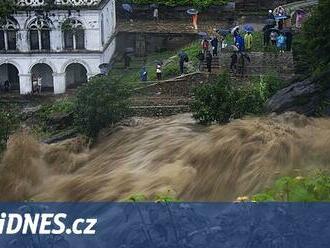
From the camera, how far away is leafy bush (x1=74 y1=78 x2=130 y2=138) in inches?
949

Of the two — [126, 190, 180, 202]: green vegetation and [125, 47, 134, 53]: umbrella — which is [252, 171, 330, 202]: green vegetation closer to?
[126, 190, 180, 202]: green vegetation

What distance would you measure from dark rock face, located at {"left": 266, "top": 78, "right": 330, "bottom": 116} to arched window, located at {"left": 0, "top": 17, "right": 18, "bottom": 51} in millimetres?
16280

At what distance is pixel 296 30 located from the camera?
35719 millimetres

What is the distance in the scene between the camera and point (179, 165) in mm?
15984

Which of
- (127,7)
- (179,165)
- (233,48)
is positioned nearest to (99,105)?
(179,165)

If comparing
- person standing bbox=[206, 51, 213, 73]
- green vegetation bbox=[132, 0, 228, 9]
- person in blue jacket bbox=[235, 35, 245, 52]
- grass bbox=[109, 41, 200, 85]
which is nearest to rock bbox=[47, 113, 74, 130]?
grass bbox=[109, 41, 200, 85]

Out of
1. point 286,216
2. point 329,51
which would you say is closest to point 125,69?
point 329,51

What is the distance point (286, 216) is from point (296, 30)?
24.7 metres

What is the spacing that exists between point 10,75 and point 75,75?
10.7 feet

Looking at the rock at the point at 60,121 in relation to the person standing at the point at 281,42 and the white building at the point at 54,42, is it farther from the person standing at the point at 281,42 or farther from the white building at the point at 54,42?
the person standing at the point at 281,42

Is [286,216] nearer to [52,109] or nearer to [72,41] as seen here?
[52,109]

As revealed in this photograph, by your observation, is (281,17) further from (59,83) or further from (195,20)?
(59,83)

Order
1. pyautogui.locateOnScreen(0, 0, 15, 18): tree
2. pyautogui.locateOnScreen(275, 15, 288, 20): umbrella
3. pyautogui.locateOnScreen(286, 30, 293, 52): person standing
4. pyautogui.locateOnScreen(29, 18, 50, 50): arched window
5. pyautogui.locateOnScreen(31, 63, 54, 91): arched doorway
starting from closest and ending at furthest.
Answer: pyautogui.locateOnScreen(286, 30, 293, 52): person standing → pyautogui.locateOnScreen(275, 15, 288, 20): umbrella → pyautogui.locateOnScreen(0, 0, 15, 18): tree → pyautogui.locateOnScreen(29, 18, 50, 50): arched window → pyautogui.locateOnScreen(31, 63, 54, 91): arched doorway

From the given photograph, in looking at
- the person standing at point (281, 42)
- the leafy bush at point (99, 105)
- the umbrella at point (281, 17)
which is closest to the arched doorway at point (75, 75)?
the umbrella at point (281, 17)
